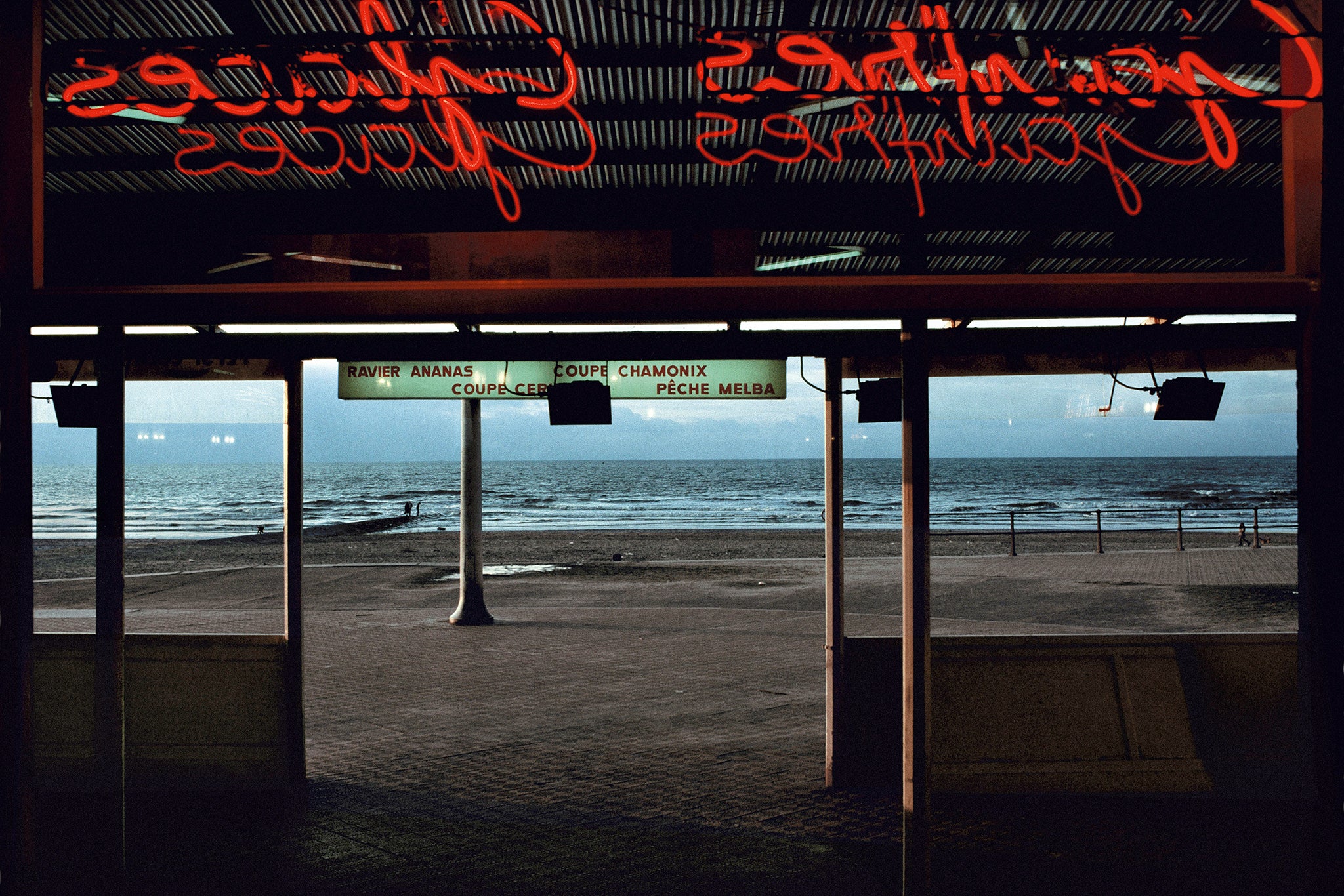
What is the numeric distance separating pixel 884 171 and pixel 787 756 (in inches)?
157

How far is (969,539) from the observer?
85.1 feet

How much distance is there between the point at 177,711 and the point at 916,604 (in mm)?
4682

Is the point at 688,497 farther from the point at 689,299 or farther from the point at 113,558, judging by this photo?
the point at 689,299

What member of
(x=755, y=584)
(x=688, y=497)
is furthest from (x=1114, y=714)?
(x=688, y=497)

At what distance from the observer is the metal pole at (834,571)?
5891 millimetres

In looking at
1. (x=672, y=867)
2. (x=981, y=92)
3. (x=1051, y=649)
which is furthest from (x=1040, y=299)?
(x=672, y=867)

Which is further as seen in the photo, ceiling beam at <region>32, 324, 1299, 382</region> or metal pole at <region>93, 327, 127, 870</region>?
ceiling beam at <region>32, 324, 1299, 382</region>

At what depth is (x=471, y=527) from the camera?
1165cm

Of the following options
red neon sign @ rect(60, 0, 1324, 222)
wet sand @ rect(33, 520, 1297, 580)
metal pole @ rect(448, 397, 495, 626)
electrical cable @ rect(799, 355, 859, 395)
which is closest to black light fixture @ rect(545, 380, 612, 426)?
electrical cable @ rect(799, 355, 859, 395)

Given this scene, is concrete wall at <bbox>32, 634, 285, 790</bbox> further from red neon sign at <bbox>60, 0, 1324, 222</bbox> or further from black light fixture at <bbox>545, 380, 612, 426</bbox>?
red neon sign at <bbox>60, 0, 1324, 222</bbox>

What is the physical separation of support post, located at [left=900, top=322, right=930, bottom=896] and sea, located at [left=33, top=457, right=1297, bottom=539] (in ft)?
67.7

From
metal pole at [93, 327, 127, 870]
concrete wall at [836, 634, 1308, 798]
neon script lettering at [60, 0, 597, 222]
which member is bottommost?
concrete wall at [836, 634, 1308, 798]

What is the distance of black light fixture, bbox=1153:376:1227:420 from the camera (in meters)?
5.78

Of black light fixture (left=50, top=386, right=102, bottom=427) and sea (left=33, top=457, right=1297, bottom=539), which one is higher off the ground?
black light fixture (left=50, top=386, right=102, bottom=427)
